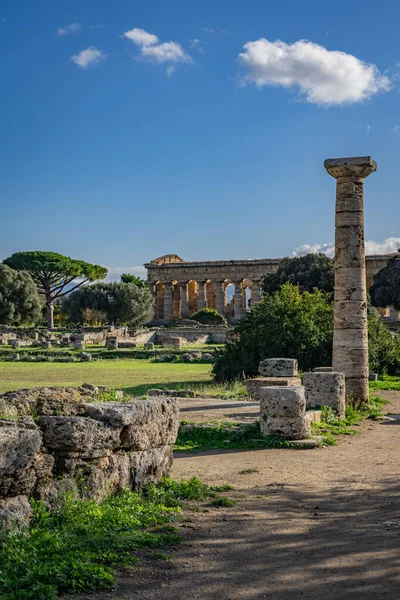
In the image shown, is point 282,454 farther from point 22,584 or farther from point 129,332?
point 129,332

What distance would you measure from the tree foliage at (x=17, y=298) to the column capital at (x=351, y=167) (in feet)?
158

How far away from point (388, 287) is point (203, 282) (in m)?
34.8

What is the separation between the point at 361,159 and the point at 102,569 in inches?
512

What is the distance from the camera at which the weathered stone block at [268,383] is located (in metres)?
16.1

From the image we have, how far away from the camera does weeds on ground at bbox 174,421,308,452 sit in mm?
11609

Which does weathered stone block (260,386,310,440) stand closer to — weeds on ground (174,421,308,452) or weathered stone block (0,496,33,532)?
weeds on ground (174,421,308,452)

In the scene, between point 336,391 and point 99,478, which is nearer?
point 99,478

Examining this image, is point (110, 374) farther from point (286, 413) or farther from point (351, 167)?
point (286, 413)

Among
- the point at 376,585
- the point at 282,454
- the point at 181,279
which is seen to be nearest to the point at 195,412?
the point at 282,454

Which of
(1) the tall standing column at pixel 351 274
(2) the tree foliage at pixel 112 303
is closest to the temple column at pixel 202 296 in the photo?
(2) the tree foliage at pixel 112 303

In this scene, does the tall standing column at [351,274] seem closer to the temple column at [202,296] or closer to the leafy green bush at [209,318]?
the leafy green bush at [209,318]

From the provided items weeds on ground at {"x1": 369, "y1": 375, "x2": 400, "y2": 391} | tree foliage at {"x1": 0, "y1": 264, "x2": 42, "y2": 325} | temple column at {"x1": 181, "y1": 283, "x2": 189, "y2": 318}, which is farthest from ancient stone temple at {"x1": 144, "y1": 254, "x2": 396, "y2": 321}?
weeds on ground at {"x1": 369, "y1": 375, "x2": 400, "y2": 391}

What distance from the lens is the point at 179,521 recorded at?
22.4 feet

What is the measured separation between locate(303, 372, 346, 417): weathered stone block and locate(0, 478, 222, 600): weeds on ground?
7.51m
